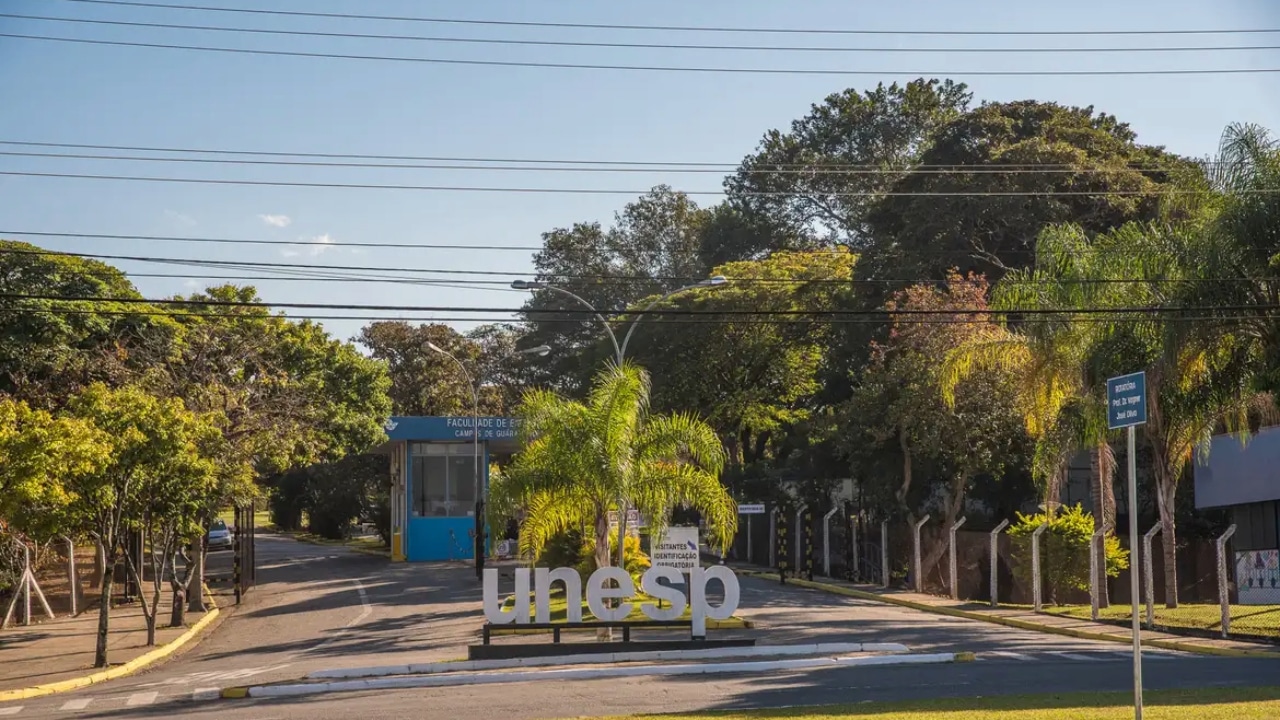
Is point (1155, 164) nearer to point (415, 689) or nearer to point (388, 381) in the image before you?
point (388, 381)

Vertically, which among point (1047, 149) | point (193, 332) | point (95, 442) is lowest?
point (95, 442)

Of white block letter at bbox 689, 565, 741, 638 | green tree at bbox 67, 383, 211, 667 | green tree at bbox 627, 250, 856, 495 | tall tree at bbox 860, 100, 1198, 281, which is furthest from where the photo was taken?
green tree at bbox 627, 250, 856, 495

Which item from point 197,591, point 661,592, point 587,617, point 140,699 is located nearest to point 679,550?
point 587,617

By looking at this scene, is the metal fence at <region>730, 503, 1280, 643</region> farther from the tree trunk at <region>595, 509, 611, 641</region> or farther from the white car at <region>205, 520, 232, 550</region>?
the white car at <region>205, 520, 232, 550</region>

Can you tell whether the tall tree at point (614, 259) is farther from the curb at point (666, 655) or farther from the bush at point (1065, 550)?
the curb at point (666, 655)

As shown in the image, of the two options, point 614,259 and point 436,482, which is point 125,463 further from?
point 614,259

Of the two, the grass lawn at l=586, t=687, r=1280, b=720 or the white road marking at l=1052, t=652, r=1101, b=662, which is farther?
the white road marking at l=1052, t=652, r=1101, b=662

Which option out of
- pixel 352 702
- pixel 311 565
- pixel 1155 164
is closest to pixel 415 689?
pixel 352 702

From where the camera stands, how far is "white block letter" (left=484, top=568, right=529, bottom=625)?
21.2m

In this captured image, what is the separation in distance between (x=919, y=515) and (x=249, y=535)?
755 inches

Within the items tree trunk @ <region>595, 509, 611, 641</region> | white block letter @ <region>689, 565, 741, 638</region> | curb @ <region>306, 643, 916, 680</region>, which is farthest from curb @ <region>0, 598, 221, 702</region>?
white block letter @ <region>689, 565, 741, 638</region>

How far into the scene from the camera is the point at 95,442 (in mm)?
21453

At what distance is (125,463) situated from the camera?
23172mm

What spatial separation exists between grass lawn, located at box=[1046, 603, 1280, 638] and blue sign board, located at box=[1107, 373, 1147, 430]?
1249cm
